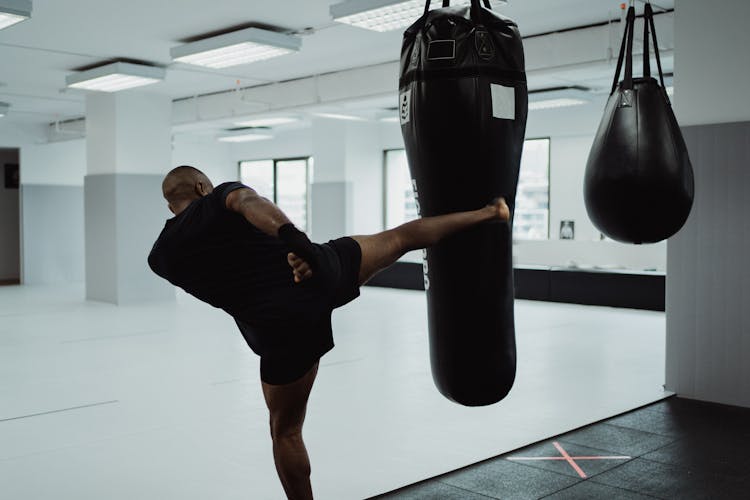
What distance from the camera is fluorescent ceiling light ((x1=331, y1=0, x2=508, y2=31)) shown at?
5.78m

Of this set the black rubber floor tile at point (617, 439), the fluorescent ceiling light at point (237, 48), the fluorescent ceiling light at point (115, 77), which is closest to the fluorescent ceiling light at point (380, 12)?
the fluorescent ceiling light at point (237, 48)

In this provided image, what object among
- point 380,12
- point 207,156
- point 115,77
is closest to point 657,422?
point 380,12

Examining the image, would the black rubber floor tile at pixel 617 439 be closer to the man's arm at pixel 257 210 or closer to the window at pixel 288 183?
the man's arm at pixel 257 210

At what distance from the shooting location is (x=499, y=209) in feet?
7.41

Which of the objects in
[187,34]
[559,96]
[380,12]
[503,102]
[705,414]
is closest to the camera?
[503,102]

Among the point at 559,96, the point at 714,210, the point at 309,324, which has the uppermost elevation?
the point at 559,96

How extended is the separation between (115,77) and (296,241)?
7.50m

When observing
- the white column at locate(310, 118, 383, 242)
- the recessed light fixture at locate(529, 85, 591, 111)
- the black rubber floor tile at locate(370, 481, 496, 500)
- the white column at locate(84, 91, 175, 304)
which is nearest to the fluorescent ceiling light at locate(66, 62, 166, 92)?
the white column at locate(84, 91, 175, 304)

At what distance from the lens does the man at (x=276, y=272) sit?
2352 mm

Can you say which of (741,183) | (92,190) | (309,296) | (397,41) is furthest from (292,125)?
(309,296)

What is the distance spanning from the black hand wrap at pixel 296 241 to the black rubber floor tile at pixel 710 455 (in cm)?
242

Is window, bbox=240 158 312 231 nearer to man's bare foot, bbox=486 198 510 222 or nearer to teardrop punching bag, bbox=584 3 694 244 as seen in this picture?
teardrop punching bag, bbox=584 3 694 244

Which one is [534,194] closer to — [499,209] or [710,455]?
[710,455]

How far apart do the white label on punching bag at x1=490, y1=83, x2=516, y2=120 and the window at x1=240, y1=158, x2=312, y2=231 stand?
13.9 meters
